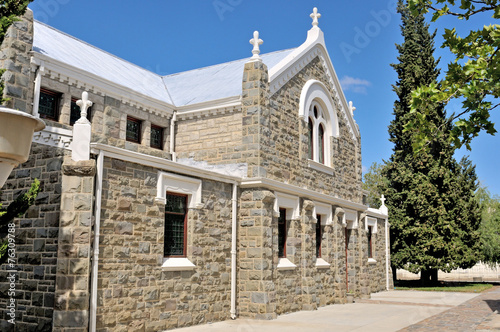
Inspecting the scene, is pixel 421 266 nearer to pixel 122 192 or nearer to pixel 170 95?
pixel 170 95

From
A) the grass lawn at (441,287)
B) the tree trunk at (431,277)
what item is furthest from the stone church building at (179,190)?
the tree trunk at (431,277)

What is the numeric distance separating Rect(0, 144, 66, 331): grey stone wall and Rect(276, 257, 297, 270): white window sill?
7897 millimetres

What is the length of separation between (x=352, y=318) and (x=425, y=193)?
16.5 meters

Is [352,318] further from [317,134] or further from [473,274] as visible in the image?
[473,274]

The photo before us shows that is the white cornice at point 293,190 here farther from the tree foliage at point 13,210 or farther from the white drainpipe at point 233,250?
the tree foliage at point 13,210

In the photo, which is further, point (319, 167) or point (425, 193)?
point (425, 193)

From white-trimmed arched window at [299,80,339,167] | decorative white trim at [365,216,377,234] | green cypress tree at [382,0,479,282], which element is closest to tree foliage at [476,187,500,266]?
green cypress tree at [382,0,479,282]

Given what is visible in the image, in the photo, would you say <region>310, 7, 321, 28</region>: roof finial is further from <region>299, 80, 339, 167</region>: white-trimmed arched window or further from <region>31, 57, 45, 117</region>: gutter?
<region>31, 57, 45, 117</region>: gutter

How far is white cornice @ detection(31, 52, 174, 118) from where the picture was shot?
1430 centimetres

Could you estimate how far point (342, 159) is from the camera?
22578 mm

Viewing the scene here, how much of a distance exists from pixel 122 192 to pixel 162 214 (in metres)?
1.50

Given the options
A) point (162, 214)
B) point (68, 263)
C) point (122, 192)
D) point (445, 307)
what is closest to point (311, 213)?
point (445, 307)

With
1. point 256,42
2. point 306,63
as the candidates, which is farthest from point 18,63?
point 306,63

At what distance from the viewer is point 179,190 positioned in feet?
43.8
